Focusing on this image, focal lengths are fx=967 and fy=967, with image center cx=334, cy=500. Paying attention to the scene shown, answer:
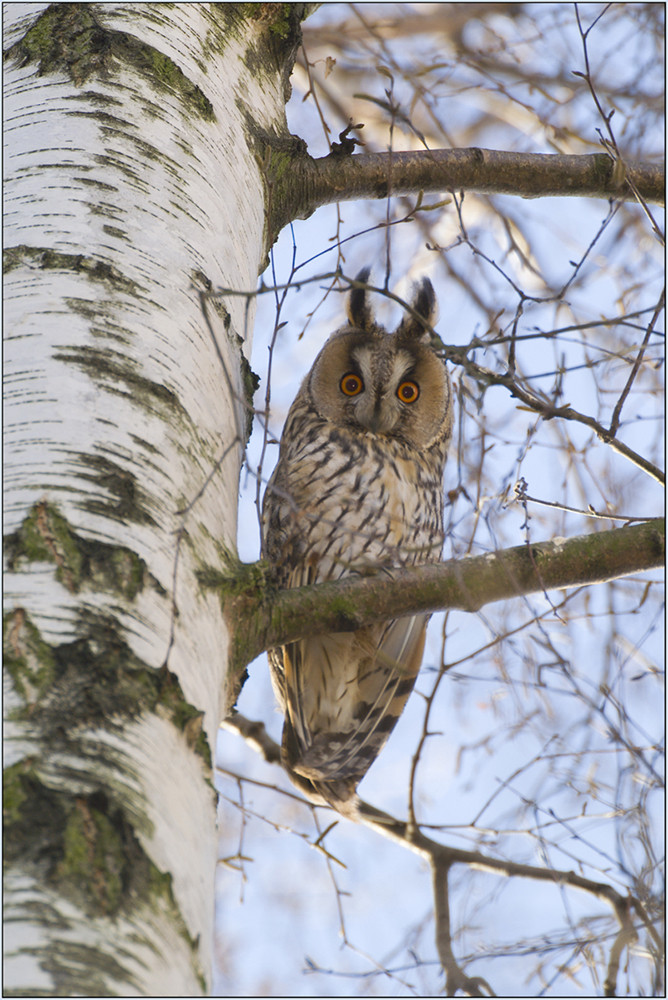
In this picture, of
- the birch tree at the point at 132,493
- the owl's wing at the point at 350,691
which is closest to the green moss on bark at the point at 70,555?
the birch tree at the point at 132,493

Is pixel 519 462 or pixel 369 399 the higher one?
pixel 369 399

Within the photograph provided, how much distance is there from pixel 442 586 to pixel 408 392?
3.81 ft

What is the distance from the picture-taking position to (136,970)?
0.83 m

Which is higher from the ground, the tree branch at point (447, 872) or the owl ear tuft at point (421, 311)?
the owl ear tuft at point (421, 311)

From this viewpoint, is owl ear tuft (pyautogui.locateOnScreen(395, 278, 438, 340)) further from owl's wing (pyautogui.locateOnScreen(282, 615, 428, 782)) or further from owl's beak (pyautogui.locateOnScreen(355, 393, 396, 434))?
owl's wing (pyautogui.locateOnScreen(282, 615, 428, 782))

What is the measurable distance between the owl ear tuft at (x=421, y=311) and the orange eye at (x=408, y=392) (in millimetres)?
127

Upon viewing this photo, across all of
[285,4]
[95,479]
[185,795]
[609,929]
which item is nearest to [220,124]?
[285,4]

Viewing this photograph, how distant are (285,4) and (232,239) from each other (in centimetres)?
73

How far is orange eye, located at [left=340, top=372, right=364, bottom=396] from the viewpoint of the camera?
2506mm

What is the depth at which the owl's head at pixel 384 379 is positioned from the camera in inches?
96.4

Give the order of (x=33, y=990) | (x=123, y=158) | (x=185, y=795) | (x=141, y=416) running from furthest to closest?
(x=123, y=158), (x=141, y=416), (x=185, y=795), (x=33, y=990)

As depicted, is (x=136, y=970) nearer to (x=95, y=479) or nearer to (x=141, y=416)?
(x=95, y=479)

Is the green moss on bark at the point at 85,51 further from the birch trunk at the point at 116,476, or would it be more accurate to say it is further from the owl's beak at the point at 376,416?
the owl's beak at the point at 376,416


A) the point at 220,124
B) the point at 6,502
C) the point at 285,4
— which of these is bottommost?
the point at 6,502
